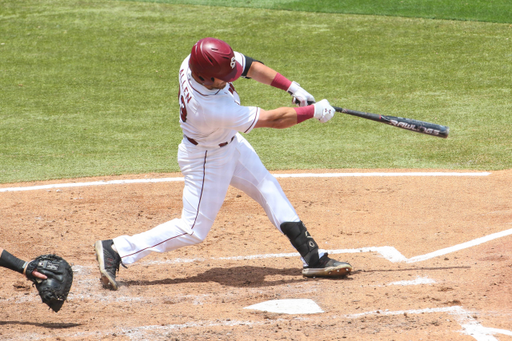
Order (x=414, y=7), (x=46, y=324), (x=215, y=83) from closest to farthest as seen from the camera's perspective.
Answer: (x=46, y=324), (x=215, y=83), (x=414, y=7)

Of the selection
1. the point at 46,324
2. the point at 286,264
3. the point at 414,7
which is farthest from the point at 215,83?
the point at 414,7

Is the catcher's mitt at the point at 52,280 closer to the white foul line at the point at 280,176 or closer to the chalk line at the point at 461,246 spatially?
the chalk line at the point at 461,246

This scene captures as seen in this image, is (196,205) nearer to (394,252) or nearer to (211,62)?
(211,62)

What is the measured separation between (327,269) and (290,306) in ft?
1.90

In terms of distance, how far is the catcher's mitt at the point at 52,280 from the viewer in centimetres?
353

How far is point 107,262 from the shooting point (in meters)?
4.14

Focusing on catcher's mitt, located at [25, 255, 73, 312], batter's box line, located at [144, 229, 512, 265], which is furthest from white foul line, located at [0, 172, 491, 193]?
catcher's mitt, located at [25, 255, 73, 312]

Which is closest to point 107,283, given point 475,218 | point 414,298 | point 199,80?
point 199,80

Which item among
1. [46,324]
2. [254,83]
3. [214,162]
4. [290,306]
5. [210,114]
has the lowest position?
[46,324]

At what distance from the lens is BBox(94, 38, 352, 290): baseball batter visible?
3.89m

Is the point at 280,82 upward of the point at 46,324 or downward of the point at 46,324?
upward

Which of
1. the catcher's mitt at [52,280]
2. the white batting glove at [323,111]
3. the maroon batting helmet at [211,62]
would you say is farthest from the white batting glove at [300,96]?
the catcher's mitt at [52,280]

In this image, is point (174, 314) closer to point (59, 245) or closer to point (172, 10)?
point (59, 245)

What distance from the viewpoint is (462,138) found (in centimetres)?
758
